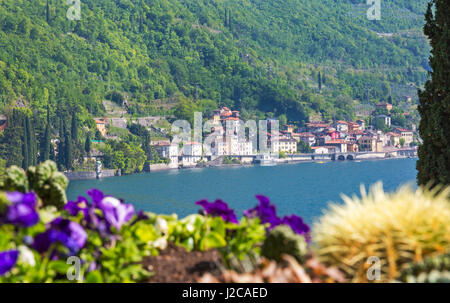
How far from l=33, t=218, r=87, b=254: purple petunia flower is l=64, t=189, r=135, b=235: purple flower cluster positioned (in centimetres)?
13

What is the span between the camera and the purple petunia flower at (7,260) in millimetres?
1682

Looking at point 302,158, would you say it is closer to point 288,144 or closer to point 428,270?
point 288,144

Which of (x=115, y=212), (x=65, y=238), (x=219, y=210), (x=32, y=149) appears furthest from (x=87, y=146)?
(x=65, y=238)

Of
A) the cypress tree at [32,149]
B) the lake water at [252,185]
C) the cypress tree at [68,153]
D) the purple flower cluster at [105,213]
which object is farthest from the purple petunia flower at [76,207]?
the cypress tree at [68,153]

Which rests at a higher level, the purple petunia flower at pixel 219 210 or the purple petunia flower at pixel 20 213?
the purple petunia flower at pixel 20 213

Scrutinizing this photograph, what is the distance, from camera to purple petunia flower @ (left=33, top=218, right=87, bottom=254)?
184 centimetres

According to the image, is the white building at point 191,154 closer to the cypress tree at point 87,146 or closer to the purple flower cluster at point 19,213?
the cypress tree at point 87,146

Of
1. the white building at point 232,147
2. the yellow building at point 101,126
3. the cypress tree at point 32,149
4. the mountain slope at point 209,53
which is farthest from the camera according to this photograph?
the mountain slope at point 209,53

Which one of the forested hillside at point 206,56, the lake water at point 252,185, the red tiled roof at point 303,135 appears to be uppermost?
the forested hillside at point 206,56

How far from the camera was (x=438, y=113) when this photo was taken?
471 centimetres

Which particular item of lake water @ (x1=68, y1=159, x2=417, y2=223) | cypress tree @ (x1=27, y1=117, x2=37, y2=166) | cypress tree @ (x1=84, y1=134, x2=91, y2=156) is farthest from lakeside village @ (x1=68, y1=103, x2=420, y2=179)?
cypress tree @ (x1=27, y1=117, x2=37, y2=166)

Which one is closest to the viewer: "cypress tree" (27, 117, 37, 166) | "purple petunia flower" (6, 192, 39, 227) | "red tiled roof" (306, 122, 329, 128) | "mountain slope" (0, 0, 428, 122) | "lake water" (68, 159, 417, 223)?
"purple petunia flower" (6, 192, 39, 227)

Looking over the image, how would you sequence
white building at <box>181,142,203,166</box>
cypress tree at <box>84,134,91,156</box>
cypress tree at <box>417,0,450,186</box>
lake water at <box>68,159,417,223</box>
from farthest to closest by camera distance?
white building at <box>181,142,203,166</box>
cypress tree at <box>84,134,91,156</box>
lake water at <box>68,159,417,223</box>
cypress tree at <box>417,0,450,186</box>

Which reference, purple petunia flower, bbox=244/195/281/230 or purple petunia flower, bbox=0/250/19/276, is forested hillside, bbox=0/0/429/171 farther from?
purple petunia flower, bbox=0/250/19/276
